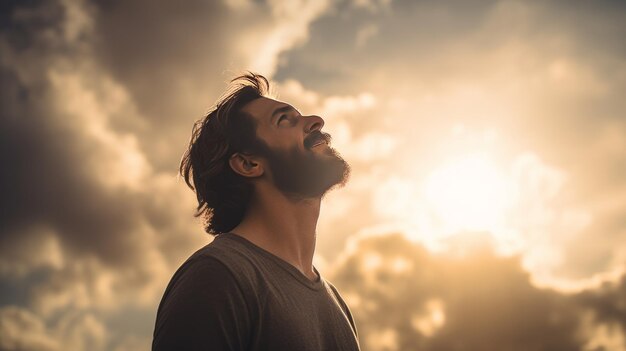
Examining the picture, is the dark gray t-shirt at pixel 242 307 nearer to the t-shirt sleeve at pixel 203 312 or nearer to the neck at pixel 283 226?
the t-shirt sleeve at pixel 203 312

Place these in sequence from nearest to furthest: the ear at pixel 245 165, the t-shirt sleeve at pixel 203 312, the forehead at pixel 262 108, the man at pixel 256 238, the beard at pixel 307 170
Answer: the t-shirt sleeve at pixel 203 312
the man at pixel 256 238
the beard at pixel 307 170
the ear at pixel 245 165
the forehead at pixel 262 108

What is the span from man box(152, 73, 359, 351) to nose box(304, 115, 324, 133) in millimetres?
14

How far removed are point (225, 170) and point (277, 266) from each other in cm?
195

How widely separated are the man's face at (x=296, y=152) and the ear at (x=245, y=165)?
14cm

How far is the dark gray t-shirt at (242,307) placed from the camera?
3.44m

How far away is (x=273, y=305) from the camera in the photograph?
4000 mm

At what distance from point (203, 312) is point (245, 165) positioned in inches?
108

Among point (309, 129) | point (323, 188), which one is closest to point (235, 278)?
point (323, 188)

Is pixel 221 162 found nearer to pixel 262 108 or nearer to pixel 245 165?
pixel 245 165

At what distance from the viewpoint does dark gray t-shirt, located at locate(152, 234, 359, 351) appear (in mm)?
3441

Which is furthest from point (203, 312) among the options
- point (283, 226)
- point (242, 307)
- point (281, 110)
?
point (281, 110)

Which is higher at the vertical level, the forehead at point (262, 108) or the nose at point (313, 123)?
the forehead at point (262, 108)

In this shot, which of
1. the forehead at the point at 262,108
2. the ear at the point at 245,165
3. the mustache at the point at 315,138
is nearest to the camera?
the ear at the point at 245,165

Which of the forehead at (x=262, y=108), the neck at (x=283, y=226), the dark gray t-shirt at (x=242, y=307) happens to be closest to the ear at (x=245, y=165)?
the neck at (x=283, y=226)
